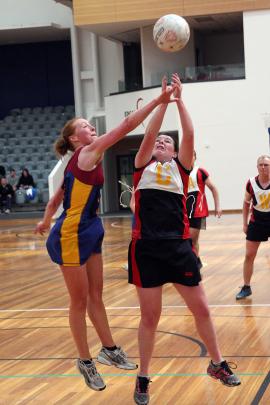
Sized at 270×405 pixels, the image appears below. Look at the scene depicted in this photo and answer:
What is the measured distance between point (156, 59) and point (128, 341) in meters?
23.5

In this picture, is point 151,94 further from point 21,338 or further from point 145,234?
point 145,234

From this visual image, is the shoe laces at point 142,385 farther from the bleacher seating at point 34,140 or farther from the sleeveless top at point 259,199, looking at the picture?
the bleacher seating at point 34,140

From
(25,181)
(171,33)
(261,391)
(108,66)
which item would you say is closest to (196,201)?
(171,33)

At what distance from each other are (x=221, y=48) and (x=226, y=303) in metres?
23.7

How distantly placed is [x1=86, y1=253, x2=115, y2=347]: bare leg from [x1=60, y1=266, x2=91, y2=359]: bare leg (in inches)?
5.3

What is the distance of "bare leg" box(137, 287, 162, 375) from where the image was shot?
19.0ft

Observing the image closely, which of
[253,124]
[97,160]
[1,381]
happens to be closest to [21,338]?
[1,381]

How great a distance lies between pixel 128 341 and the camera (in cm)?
803

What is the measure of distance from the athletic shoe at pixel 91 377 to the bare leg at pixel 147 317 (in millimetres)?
428

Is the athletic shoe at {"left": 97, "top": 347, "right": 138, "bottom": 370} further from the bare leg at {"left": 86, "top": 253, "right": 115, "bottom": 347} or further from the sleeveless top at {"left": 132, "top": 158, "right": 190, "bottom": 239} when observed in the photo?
the sleeveless top at {"left": 132, "top": 158, "right": 190, "bottom": 239}

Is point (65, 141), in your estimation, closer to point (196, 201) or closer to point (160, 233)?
point (160, 233)

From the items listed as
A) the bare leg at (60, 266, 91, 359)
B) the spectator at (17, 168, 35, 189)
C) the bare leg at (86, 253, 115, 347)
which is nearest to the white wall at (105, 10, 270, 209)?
the spectator at (17, 168, 35, 189)

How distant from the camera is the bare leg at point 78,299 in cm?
607

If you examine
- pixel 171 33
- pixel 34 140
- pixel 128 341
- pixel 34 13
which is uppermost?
pixel 34 13
